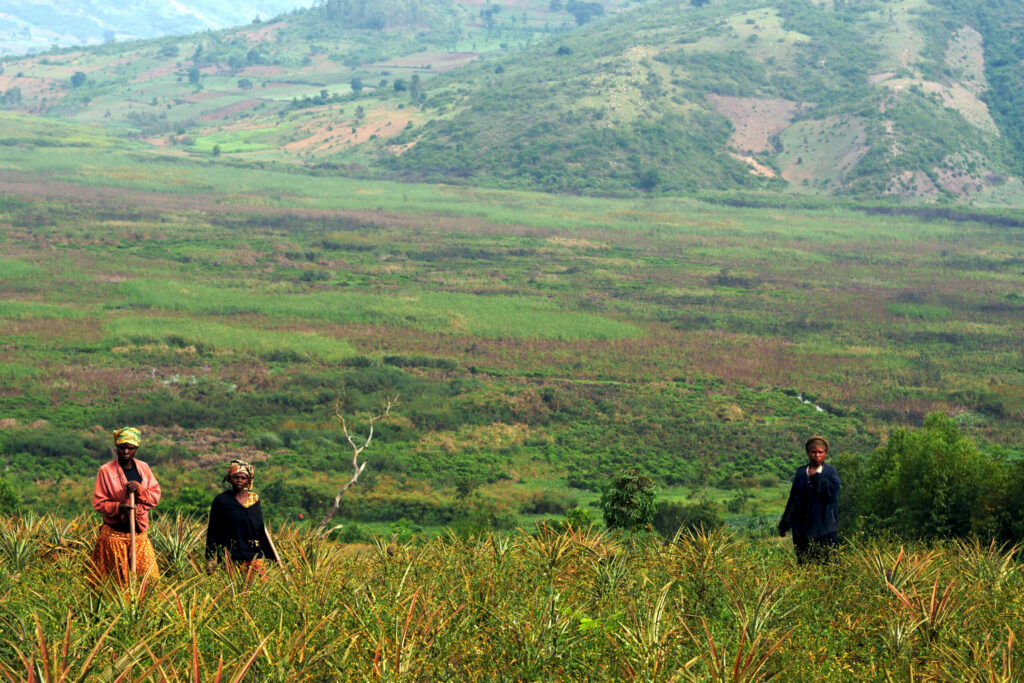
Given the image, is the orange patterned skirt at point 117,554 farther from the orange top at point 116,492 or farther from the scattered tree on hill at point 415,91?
the scattered tree on hill at point 415,91

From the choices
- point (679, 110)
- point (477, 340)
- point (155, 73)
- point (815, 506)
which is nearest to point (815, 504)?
point (815, 506)

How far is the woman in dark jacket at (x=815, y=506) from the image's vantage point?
34.4 ft

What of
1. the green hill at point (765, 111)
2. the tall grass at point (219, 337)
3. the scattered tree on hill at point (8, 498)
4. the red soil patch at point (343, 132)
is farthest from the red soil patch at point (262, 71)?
the scattered tree on hill at point (8, 498)

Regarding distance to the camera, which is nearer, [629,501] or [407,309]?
[629,501]

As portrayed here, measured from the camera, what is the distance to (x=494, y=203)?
309 ft

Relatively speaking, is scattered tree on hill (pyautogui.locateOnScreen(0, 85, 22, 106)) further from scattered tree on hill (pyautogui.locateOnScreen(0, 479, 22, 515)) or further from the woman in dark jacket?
the woman in dark jacket

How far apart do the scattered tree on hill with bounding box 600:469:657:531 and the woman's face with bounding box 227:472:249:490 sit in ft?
31.1

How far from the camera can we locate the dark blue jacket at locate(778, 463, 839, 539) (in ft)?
34.4

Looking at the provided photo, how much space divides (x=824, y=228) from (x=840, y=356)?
137ft

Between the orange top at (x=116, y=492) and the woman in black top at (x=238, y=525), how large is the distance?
593 millimetres

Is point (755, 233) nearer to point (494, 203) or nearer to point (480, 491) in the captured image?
point (494, 203)

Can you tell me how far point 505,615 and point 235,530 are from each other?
3.23 m

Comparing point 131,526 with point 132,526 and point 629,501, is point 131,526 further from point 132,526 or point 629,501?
point 629,501

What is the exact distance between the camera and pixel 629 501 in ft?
58.9
